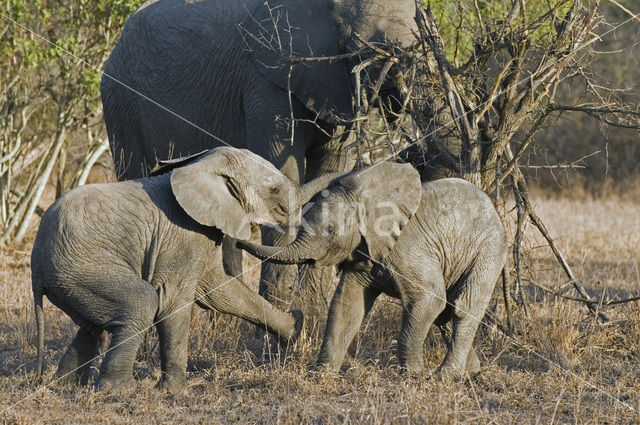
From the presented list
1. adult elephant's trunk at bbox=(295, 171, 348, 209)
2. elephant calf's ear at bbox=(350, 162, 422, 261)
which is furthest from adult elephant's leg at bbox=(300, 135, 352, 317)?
elephant calf's ear at bbox=(350, 162, 422, 261)

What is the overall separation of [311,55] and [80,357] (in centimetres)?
277

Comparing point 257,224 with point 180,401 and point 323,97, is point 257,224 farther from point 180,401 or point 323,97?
point 323,97

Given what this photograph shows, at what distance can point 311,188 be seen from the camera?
574 centimetres

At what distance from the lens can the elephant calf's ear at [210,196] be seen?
530cm

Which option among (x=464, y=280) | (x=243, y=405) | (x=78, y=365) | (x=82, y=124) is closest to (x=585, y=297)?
(x=464, y=280)

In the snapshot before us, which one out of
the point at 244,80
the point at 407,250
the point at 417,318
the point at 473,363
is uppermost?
the point at 244,80

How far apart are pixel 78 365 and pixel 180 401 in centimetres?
77

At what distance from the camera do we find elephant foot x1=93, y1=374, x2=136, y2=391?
5.16 meters

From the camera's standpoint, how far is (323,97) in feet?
23.2

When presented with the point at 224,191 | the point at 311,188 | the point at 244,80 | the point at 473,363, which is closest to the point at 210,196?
the point at 224,191

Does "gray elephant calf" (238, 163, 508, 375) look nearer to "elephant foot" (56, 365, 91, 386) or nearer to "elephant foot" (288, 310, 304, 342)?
"elephant foot" (288, 310, 304, 342)

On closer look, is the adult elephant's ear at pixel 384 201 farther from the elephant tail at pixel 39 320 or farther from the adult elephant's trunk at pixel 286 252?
the elephant tail at pixel 39 320

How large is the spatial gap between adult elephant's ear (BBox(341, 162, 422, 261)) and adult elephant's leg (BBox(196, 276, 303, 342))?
800mm

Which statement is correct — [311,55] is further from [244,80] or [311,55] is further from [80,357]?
[80,357]
